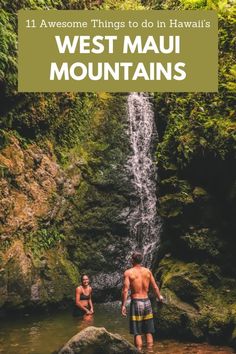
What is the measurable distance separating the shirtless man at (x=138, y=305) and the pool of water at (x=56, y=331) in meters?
0.45

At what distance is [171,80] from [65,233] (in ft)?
17.2

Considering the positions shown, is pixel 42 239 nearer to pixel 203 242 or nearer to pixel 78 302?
pixel 78 302

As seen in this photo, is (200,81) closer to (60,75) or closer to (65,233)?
(60,75)

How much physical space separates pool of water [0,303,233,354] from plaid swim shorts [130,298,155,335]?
52 centimetres

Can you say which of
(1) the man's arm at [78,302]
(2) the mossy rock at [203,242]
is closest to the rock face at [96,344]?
(2) the mossy rock at [203,242]

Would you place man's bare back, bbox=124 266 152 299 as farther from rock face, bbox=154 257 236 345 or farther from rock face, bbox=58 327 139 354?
rock face, bbox=154 257 236 345

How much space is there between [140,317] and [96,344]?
107cm

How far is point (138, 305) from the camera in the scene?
839 centimetres

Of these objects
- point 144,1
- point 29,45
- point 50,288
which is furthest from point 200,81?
point 144,1

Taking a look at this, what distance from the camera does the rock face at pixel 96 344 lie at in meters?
7.55

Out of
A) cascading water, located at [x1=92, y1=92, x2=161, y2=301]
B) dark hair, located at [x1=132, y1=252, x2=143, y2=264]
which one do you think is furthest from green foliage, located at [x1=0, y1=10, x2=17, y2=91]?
dark hair, located at [x1=132, y1=252, x2=143, y2=264]

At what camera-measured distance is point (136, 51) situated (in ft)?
32.9

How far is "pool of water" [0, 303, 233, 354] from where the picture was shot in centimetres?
870

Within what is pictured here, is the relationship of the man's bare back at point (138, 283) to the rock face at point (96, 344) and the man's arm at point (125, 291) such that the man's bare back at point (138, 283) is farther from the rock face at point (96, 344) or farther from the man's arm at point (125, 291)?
the rock face at point (96, 344)
